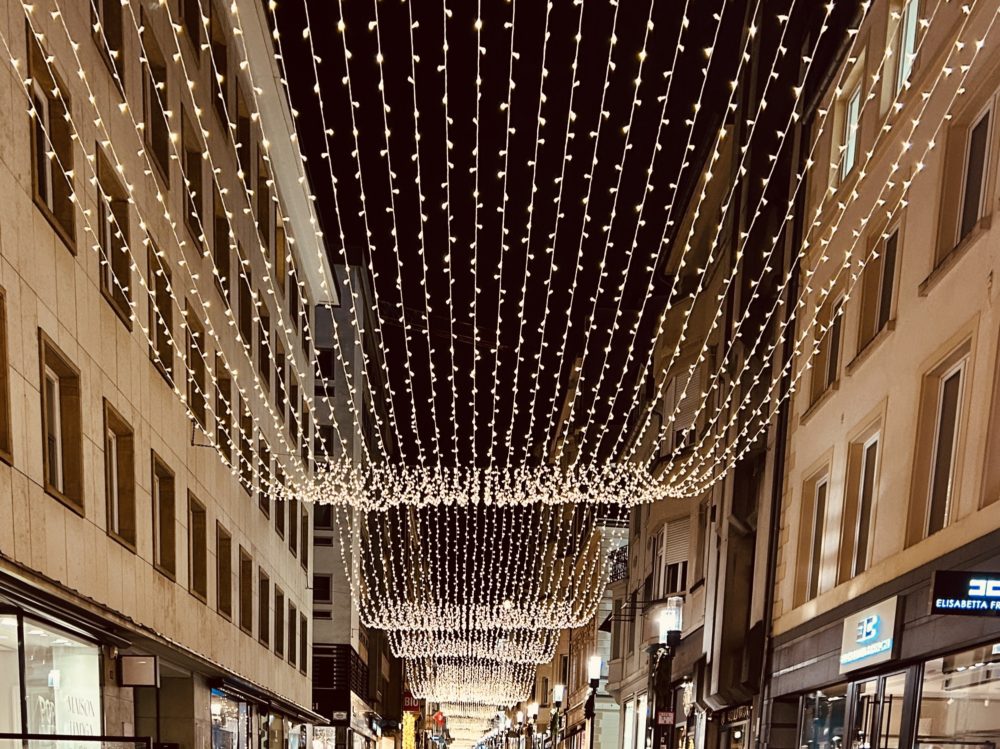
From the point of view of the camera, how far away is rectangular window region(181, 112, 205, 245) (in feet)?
55.9

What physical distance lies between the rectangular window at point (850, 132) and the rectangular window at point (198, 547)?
38.6 ft

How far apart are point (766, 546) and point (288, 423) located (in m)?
13.4

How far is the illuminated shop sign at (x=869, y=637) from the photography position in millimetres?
11391

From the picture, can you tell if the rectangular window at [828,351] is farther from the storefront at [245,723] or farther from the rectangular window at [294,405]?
the rectangular window at [294,405]

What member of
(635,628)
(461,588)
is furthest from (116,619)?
(461,588)

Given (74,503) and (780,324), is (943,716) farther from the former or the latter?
(74,503)

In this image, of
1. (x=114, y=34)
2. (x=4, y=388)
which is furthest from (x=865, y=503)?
(x=114, y=34)

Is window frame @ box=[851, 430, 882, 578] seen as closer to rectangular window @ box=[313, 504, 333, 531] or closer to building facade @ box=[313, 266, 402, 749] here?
building facade @ box=[313, 266, 402, 749]

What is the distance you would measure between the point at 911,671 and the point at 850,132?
8562 millimetres

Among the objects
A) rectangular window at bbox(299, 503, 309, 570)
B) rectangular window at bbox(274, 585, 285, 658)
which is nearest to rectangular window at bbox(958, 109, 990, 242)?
rectangular window at bbox(274, 585, 285, 658)

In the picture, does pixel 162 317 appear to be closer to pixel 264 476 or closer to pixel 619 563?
pixel 264 476

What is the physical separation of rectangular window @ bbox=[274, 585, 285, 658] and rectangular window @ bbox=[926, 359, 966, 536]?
17.9 metres

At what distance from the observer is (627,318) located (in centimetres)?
4403

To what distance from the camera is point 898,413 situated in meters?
12.3
